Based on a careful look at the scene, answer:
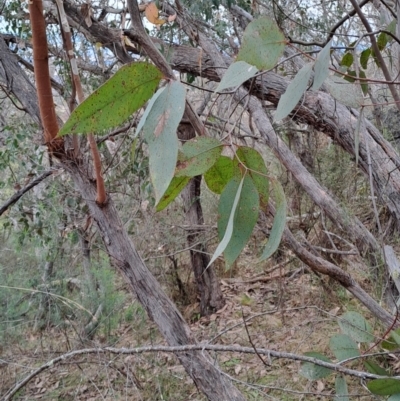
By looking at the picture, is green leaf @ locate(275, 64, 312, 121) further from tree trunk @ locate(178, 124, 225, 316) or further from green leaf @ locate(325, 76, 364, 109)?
tree trunk @ locate(178, 124, 225, 316)

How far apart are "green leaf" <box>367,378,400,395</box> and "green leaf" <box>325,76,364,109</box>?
368mm

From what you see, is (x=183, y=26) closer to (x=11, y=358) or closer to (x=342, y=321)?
(x=342, y=321)

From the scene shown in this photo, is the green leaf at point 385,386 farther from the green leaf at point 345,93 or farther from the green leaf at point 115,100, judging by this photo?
the green leaf at point 115,100

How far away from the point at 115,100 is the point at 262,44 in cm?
15

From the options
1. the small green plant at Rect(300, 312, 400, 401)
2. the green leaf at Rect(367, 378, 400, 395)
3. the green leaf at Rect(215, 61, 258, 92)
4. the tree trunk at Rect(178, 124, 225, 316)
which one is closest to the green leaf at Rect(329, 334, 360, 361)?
the small green plant at Rect(300, 312, 400, 401)

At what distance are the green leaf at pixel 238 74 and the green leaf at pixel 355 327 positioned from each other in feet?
2.18

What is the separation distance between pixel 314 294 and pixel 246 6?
204cm

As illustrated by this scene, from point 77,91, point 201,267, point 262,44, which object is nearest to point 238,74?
point 262,44

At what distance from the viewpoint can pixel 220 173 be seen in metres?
0.49

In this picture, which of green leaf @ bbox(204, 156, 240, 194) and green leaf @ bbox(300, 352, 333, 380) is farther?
green leaf @ bbox(300, 352, 333, 380)

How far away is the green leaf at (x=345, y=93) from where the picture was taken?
49 cm

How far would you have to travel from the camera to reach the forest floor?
2268 millimetres

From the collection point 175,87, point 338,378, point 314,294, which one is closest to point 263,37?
point 175,87

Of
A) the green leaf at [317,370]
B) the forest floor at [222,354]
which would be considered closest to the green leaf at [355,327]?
the green leaf at [317,370]
